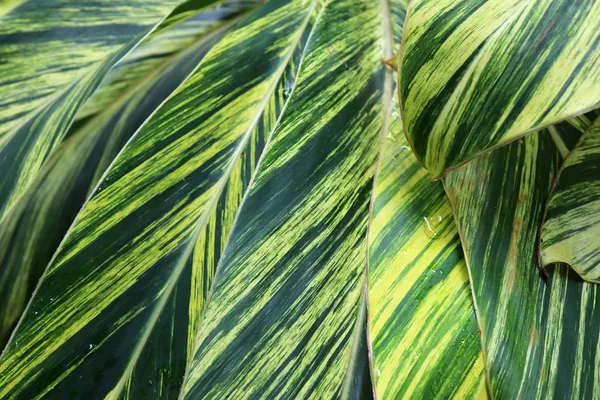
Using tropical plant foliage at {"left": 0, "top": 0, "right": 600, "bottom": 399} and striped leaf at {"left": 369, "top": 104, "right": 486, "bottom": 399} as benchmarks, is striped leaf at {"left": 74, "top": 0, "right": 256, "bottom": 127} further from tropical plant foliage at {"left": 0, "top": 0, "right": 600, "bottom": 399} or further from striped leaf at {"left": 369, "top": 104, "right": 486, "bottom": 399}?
striped leaf at {"left": 369, "top": 104, "right": 486, "bottom": 399}

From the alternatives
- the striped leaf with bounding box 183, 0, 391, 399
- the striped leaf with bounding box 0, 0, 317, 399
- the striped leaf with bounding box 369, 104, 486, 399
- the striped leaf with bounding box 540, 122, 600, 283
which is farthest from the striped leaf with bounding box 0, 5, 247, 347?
the striped leaf with bounding box 540, 122, 600, 283

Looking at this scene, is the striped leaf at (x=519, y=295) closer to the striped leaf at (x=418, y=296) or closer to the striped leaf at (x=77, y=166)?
the striped leaf at (x=418, y=296)

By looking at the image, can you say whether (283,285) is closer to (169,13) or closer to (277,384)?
(277,384)

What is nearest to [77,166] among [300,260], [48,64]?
[48,64]

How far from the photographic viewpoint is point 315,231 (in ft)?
1.45

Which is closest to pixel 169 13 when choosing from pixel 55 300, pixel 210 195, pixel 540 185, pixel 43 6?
pixel 43 6

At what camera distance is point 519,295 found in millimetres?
410

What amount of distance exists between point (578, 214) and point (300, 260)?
25cm

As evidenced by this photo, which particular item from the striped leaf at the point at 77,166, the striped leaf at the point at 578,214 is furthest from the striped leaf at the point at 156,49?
the striped leaf at the point at 578,214

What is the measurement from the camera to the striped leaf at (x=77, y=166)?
60cm

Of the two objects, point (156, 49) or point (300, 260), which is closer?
point (300, 260)

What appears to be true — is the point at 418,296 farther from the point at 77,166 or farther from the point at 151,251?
the point at 77,166

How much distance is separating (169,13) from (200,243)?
12.2 inches

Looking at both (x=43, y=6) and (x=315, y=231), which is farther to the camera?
(x=43, y=6)
